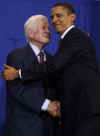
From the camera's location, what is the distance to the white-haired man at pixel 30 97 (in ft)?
6.24

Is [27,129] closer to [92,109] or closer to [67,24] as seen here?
[92,109]

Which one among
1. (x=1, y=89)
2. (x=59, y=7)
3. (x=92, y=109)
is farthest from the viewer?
(x=1, y=89)

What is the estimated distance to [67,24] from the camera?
190 cm

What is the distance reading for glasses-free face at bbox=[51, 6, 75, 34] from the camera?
6.24 feet

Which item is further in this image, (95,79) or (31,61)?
(31,61)

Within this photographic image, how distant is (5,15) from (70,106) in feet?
A: 4.01

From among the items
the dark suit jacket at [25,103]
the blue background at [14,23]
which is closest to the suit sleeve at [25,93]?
the dark suit jacket at [25,103]

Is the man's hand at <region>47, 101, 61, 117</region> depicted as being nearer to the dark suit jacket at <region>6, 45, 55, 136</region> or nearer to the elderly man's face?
the dark suit jacket at <region>6, 45, 55, 136</region>

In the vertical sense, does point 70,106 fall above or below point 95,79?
below

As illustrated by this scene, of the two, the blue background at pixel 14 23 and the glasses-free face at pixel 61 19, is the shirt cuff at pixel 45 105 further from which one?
the blue background at pixel 14 23

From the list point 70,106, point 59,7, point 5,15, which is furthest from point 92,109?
point 5,15

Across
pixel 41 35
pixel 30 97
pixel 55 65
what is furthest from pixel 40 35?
pixel 30 97

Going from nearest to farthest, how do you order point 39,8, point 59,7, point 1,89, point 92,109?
point 92,109 → point 59,7 → point 1,89 → point 39,8

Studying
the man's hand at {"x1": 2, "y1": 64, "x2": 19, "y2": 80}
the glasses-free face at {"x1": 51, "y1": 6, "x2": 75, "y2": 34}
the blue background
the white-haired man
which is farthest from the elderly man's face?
the blue background
